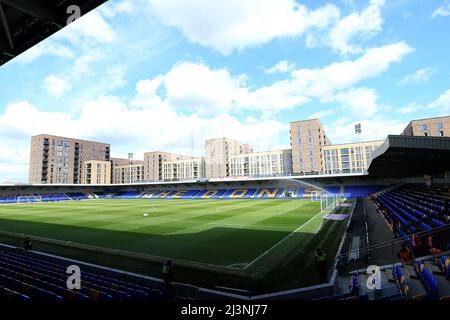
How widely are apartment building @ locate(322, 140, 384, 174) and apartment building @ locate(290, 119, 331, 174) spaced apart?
288 cm

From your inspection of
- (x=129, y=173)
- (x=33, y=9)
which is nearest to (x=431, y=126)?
(x=33, y=9)

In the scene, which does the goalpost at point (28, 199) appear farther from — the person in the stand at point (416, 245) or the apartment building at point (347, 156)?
the apartment building at point (347, 156)

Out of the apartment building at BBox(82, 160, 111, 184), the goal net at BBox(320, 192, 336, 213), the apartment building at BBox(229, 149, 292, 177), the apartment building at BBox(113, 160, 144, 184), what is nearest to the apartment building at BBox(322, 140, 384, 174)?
the apartment building at BBox(229, 149, 292, 177)

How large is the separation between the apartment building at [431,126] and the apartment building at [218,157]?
3217 inches

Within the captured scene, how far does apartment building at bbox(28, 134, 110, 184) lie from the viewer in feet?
371

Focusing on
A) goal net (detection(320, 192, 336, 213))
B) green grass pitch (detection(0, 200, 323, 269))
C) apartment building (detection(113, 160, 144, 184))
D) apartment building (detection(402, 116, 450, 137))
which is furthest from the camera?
apartment building (detection(113, 160, 144, 184))

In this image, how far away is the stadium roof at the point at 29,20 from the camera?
7.76 meters

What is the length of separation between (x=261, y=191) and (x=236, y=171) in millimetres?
66819

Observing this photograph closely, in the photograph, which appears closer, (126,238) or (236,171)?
(126,238)

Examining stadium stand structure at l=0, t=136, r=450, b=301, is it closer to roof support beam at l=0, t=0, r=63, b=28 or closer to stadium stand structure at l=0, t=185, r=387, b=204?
roof support beam at l=0, t=0, r=63, b=28

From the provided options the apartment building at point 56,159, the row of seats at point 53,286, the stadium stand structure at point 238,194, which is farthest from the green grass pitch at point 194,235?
the apartment building at point 56,159

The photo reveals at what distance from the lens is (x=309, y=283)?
10898mm
